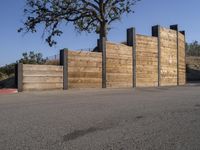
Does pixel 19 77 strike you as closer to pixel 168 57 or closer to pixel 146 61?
pixel 146 61

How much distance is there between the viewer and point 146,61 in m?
26.3

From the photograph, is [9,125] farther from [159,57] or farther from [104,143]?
[159,57]

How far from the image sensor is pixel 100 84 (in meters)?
22.7

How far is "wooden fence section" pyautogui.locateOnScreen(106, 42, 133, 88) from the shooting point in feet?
75.8

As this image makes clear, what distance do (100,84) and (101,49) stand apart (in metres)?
2.12

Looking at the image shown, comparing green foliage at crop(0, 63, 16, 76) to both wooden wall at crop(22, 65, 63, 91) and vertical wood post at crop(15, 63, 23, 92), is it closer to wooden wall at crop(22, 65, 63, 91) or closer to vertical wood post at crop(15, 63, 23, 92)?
wooden wall at crop(22, 65, 63, 91)

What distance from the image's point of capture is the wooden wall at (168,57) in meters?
28.5

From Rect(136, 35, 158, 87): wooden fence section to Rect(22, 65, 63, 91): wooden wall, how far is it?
712 cm

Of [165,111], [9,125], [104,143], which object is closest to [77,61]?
[165,111]

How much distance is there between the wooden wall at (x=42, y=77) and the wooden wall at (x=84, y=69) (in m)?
0.80

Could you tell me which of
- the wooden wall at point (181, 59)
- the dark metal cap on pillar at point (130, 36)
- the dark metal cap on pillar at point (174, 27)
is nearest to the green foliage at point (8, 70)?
the dark metal cap on pillar at point (130, 36)

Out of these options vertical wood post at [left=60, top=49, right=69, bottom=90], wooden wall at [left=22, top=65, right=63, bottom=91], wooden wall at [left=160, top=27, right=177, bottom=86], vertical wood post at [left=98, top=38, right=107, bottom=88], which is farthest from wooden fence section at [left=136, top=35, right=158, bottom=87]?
wooden wall at [left=22, top=65, right=63, bottom=91]

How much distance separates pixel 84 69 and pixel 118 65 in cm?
306

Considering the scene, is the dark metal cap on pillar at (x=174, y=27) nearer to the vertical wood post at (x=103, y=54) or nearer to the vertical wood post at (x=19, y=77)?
the vertical wood post at (x=103, y=54)
